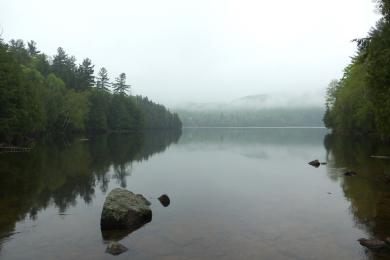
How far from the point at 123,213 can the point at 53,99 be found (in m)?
87.9

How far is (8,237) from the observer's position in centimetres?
1658

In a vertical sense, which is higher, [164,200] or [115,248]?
[164,200]

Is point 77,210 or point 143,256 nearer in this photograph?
point 143,256

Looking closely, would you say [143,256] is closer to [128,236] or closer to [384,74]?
[128,236]

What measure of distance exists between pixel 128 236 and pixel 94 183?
1493 cm

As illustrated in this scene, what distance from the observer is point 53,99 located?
320 feet

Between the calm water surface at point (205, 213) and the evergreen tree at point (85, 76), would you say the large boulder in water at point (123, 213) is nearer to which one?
the calm water surface at point (205, 213)

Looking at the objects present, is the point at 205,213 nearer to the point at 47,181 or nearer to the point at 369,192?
the point at 369,192

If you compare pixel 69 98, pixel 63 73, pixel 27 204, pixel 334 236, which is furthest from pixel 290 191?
pixel 63 73

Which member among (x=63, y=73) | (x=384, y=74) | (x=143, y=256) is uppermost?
(x=63, y=73)

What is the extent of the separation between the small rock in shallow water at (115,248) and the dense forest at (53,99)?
49.8m

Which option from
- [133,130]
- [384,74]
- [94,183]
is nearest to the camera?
[384,74]

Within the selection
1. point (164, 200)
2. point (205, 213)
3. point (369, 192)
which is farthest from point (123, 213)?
point (369, 192)

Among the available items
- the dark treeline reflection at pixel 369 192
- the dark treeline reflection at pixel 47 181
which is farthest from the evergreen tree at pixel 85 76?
the dark treeline reflection at pixel 369 192
